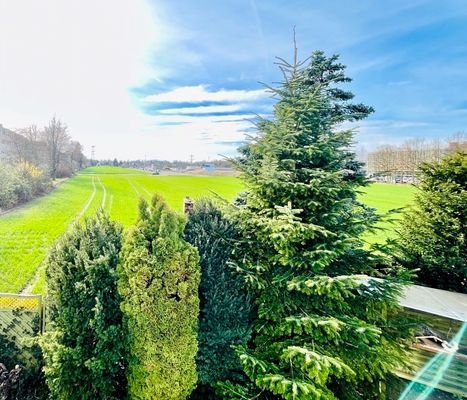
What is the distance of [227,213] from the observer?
112 inches

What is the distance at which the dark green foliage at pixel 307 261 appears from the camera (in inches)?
89.9

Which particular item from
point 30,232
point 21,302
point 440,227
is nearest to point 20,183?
point 30,232

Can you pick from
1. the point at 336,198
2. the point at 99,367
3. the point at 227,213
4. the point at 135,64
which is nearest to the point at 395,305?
the point at 336,198

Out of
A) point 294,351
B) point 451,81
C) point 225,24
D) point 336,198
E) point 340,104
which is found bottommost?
point 294,351

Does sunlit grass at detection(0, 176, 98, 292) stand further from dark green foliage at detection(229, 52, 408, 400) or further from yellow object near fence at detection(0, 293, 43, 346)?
dark green foliage at detection(229, 52, 408, 400)

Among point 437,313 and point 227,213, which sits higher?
point 227,213

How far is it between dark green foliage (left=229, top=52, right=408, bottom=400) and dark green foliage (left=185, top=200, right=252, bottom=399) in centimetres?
14

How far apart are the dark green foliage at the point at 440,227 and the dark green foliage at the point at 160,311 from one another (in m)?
3.64

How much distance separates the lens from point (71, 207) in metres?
3.71

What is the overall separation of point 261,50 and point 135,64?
1.84 meters

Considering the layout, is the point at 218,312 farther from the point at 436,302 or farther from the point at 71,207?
the point at 436,302

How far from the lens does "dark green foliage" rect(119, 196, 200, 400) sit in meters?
2.06

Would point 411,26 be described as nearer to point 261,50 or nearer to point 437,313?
point 261,50

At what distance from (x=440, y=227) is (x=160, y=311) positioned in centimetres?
454
